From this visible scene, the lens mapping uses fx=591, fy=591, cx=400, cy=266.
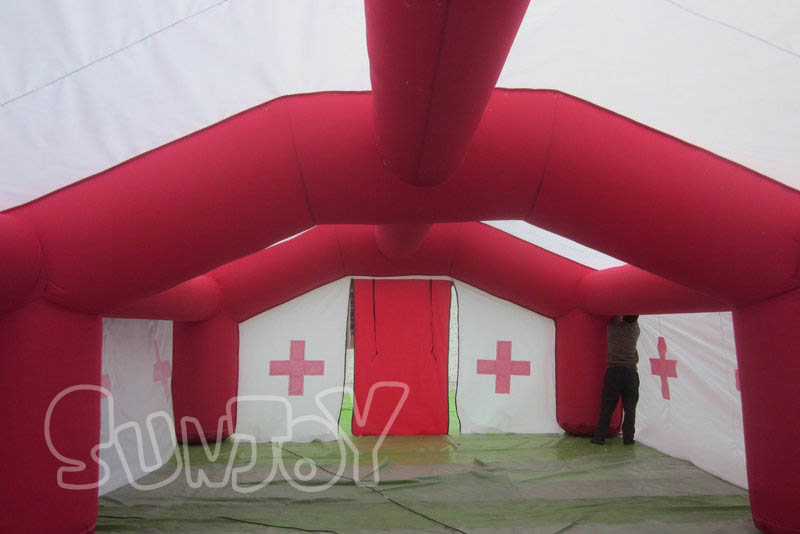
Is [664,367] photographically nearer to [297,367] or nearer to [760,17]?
[297,367]

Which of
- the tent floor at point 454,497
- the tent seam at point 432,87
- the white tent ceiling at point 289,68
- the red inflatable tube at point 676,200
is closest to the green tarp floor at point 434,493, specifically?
the tent floor at point 454,497

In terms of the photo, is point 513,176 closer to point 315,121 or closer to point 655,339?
point 315,121

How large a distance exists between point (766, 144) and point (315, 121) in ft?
5.47

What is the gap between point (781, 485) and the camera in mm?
2293

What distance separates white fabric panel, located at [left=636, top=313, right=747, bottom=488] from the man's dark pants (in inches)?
6.9

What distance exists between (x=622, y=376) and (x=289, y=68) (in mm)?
3615

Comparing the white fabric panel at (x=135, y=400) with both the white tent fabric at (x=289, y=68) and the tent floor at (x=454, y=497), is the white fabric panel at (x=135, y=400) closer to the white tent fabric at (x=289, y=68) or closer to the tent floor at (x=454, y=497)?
the tent floor at (x=454, y=497)

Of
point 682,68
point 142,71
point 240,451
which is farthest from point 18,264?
point 240,451

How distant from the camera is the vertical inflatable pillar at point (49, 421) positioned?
6.81 ft

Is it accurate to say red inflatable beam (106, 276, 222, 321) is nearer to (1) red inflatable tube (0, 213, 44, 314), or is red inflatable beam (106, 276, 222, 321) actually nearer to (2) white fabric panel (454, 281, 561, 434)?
(1) red inflatable tube (0, 213, 44, 314)

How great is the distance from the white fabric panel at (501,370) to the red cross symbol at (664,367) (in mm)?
921

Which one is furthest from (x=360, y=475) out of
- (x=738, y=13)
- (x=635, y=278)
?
(x=738, y=13)

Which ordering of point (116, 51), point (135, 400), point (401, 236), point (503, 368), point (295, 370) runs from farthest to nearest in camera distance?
point (503, 368) → point (295, 370) → point (135, 400) → point (401, 236) → point (116, 51)

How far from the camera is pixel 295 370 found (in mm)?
5199
